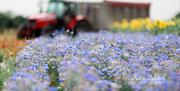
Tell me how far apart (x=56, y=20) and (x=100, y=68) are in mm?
16631

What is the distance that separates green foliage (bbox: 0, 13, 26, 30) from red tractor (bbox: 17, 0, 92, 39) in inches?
444

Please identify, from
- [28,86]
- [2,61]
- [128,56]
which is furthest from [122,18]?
[28,86]

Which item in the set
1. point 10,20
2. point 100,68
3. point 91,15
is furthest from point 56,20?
point 100,68

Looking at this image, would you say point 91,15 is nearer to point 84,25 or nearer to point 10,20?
point 84,25

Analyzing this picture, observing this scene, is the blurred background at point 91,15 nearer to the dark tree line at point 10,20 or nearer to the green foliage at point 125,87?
the dark tree line at point 10,20

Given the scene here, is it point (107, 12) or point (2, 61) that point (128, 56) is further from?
point (107, 12)

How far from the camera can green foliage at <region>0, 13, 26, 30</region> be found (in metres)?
35.1

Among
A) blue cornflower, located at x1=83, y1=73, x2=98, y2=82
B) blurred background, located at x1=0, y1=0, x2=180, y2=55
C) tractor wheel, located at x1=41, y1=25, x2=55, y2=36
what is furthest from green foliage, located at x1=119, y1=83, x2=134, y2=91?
tractor wheel, located at x1=41, y1=25, x2=55, y2=36

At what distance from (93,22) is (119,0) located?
3.50m

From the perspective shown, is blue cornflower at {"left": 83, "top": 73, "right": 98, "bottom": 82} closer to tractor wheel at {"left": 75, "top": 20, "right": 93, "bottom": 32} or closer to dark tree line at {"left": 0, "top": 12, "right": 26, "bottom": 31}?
tractor wheel at {"left": 75, "top": 20, "right": 93, "bottom": 32}

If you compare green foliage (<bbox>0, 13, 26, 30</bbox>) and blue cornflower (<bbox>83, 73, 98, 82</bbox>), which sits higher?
blue cornflower (<bbox>83, 73, 98, 82</bbox>)

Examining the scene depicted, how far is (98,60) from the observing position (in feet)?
21.2

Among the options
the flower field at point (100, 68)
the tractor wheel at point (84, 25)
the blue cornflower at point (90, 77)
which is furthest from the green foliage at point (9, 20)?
the blue cornflower at point (90, 77)

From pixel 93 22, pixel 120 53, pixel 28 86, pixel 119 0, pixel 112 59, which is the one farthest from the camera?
pixel 119 0
